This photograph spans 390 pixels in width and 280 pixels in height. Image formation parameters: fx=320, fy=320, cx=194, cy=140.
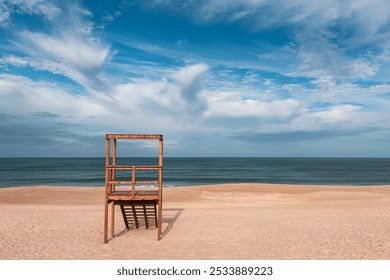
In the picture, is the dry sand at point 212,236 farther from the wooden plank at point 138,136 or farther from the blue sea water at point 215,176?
the blue sea water at point 215,176

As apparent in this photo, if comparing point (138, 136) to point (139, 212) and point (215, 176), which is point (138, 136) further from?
point (215, 176)

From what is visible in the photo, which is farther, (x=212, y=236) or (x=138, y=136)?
(x=212, y=236)

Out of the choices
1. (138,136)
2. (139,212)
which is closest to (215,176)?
(139,212)

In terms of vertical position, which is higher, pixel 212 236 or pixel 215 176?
pixel 212 236

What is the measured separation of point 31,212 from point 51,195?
500 inches

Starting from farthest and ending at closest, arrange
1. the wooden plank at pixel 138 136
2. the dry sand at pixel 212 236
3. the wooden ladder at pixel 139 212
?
the wooden ladder at pixel 139 212 < the wooden plank at pixel 138 136 < the dry sand at pixel 212 236

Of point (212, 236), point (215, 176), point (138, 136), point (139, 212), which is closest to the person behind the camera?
point (138, 136)

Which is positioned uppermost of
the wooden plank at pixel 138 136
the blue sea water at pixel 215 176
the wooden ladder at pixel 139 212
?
the wooden plank at pixel 138 136

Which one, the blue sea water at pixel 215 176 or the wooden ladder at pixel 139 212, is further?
the blue sea water at pixel 215 176

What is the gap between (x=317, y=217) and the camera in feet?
57.6

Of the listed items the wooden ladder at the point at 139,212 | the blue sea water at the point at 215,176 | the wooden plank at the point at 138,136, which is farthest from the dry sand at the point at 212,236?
the blue sea water at the point at 215,176

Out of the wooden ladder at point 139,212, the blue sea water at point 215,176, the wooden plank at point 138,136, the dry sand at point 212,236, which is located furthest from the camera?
the blue sea water at point 215,176

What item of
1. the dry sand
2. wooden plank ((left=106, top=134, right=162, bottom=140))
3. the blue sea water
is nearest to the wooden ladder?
the dry sand
